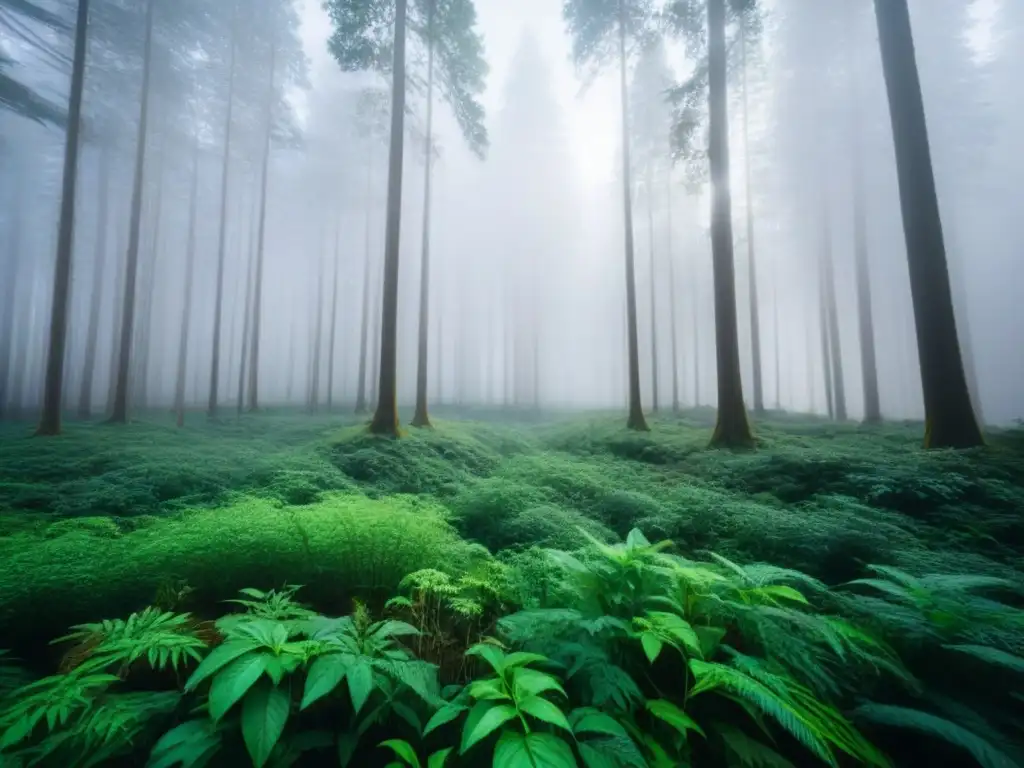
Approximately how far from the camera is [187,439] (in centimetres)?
1147

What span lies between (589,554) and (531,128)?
88.6 ft

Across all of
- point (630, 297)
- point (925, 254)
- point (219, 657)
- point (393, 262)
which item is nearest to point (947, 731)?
point (219, 657)

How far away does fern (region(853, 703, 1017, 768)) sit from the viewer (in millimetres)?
1545

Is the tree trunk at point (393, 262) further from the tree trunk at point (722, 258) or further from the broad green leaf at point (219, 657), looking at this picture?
the broad green leaf at point (219, 657)

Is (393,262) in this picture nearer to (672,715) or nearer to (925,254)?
(672,715)

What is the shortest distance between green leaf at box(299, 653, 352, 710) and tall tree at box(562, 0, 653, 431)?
1258 cm

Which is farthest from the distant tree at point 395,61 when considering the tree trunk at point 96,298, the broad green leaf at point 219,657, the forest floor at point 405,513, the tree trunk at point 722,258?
Answer: the tree trunk at point 96,298

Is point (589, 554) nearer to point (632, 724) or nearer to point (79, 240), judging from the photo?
point (632, 724)

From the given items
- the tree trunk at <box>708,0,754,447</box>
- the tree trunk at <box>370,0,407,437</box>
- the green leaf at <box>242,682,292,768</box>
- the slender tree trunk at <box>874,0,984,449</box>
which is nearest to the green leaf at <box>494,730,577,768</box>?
the green leaf at <box>242,682,292,768</box>

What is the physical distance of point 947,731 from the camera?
5.22 feet

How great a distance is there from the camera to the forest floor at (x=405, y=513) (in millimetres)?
3158

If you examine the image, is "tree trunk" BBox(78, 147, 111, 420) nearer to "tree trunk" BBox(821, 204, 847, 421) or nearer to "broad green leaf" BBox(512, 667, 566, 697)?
"broad green leaf" BBox(512, 667, 566, 697)

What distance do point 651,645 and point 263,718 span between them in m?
1.65

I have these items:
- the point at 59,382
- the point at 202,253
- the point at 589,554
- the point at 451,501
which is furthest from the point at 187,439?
the point at 202,253
